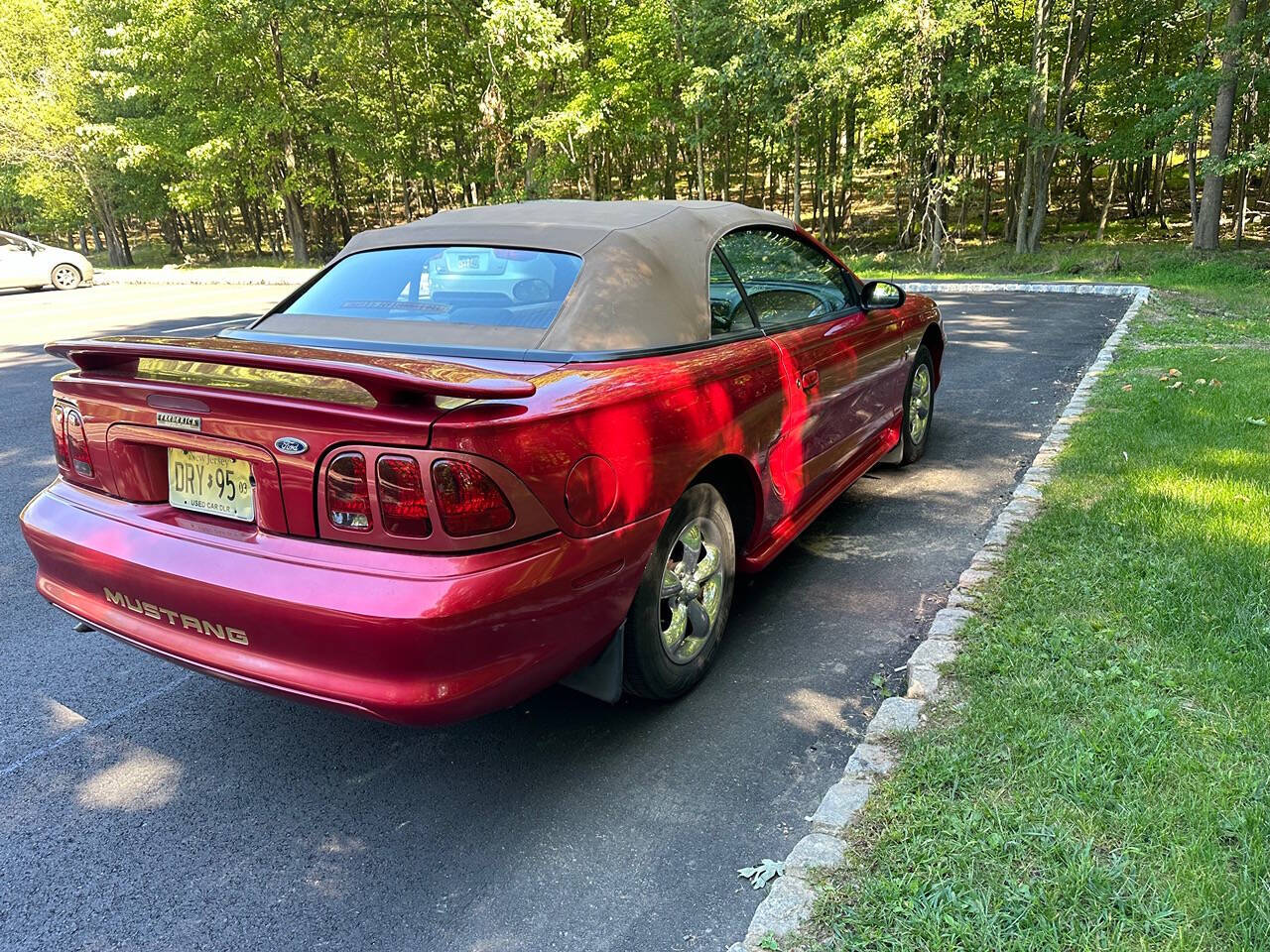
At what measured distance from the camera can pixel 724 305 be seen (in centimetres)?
328

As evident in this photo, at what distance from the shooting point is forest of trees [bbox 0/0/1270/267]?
65.0ft

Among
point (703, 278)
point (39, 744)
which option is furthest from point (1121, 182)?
point (39, 744)

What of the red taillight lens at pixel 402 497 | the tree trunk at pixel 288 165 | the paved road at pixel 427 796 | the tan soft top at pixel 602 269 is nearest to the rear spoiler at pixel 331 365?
the red taillight lens at pixel 402 497

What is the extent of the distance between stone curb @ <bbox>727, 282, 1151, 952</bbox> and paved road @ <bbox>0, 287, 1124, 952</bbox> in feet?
0.39

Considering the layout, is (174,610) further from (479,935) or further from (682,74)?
(682,74)

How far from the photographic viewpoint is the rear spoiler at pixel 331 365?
1.99 meters

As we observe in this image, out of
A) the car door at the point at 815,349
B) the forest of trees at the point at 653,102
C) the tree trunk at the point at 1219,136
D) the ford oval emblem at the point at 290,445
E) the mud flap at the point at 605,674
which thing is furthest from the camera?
the forest of trees at the point at 653,102

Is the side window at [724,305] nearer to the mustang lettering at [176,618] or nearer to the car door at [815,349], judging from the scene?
the car door at [815,349]

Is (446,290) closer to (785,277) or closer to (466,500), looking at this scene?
(466,500)

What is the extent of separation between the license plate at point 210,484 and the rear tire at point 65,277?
2292cm

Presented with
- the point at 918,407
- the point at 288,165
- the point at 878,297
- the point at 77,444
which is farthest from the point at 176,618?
the point at 288,165

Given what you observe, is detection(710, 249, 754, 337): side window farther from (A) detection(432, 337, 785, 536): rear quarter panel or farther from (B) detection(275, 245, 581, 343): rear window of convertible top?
(B) detection(275, 245, 581, 343): rear window of convertible top

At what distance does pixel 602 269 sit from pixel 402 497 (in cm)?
126

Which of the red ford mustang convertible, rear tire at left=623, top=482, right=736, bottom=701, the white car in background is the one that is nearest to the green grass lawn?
rear tire at left=623, top=482, right=736, bottom=701
